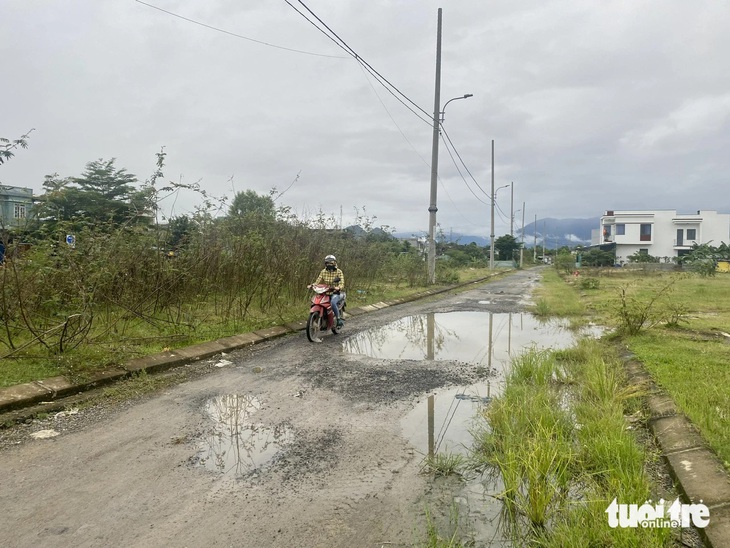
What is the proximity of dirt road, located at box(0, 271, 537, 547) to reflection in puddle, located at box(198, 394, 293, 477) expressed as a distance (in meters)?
0.01

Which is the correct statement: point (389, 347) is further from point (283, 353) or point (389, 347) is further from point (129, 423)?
point (129, 423)

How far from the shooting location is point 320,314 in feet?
29.2

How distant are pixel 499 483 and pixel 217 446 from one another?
2.17 meters

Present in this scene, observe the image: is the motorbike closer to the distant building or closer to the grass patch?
the distant building

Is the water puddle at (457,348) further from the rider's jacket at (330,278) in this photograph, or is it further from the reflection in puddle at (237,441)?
the reflection in puddle at (237,441)

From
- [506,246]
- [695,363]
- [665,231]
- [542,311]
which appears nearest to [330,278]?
[695,363]

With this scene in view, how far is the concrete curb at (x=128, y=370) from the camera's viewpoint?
4.81 metres

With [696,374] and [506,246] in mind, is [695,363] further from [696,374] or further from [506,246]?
[506,246]

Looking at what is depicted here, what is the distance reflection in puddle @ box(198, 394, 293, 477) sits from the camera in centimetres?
363

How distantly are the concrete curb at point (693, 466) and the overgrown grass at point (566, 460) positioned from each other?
0.67ft

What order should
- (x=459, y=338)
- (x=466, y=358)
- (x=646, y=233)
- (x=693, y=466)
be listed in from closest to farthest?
(x=693, y=466) < (x=466, y=358) < (x=459, y=338) < (x=646, y=233)

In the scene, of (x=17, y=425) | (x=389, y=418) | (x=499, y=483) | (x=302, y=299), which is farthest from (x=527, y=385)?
(x=302, y=299)

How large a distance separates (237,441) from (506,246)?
75.8 meters

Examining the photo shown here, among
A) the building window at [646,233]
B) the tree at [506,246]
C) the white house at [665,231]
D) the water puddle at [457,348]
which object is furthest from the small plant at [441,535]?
the tree at [506,246]
